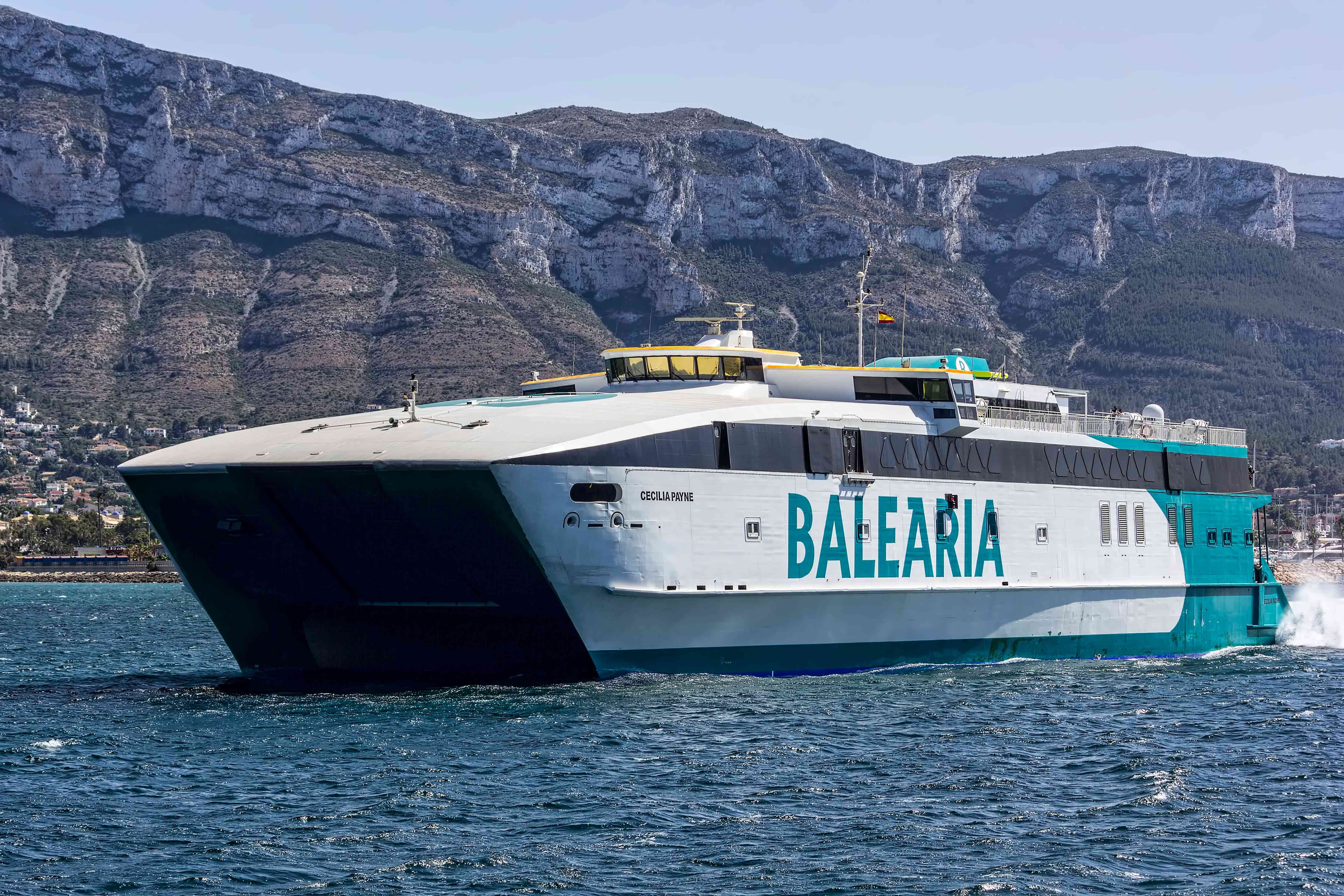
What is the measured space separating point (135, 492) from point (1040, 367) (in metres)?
170

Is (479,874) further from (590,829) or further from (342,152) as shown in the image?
(342,152)

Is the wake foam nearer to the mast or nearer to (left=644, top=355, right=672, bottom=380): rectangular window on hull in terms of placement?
the mast

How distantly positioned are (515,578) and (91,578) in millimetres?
127709

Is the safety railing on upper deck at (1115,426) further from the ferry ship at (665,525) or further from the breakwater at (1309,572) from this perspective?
the breakwater at (1309,572)

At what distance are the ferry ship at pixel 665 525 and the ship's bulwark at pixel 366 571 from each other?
56mm

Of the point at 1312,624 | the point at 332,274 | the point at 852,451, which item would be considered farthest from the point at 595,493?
the point at 332,274

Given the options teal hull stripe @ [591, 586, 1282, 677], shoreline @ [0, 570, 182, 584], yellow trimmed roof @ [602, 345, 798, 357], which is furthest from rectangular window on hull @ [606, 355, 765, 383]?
shoreline @ [0, 570, 182, 584]

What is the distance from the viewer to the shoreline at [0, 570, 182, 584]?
472 ft

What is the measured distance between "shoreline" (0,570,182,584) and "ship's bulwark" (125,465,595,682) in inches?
4678

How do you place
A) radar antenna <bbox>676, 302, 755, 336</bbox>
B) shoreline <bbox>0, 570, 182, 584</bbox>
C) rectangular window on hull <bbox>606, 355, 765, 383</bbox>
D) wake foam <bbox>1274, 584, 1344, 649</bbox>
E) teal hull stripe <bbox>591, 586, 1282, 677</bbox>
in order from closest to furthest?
teal hull stripe <bbox>591, 586, 1282, 677</bbox> < rectangular window on hull <bbox>606, 355, 765, 383</bbox> < radar antenna <bbox>676, 302, 755, 336</bbox> < wake foam <bbox>1274, 584, 1344, 649</bbox> < shoreline <bbox>0, 570, 182, 584</bbox>

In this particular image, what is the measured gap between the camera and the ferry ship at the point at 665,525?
2867cm

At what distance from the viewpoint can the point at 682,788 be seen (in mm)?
21922

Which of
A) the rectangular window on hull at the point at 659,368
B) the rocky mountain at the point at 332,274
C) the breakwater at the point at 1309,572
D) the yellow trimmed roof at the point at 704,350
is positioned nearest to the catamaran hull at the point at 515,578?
the yellow trimmed roof at the point at 704,350

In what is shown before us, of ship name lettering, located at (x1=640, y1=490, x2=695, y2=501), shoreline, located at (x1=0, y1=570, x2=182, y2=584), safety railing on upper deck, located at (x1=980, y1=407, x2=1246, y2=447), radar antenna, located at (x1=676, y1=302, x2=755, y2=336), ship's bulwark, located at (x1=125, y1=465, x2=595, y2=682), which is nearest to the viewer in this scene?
ship's bulwark, located at (x1=125, y1=465, x2=595, y2=682)
